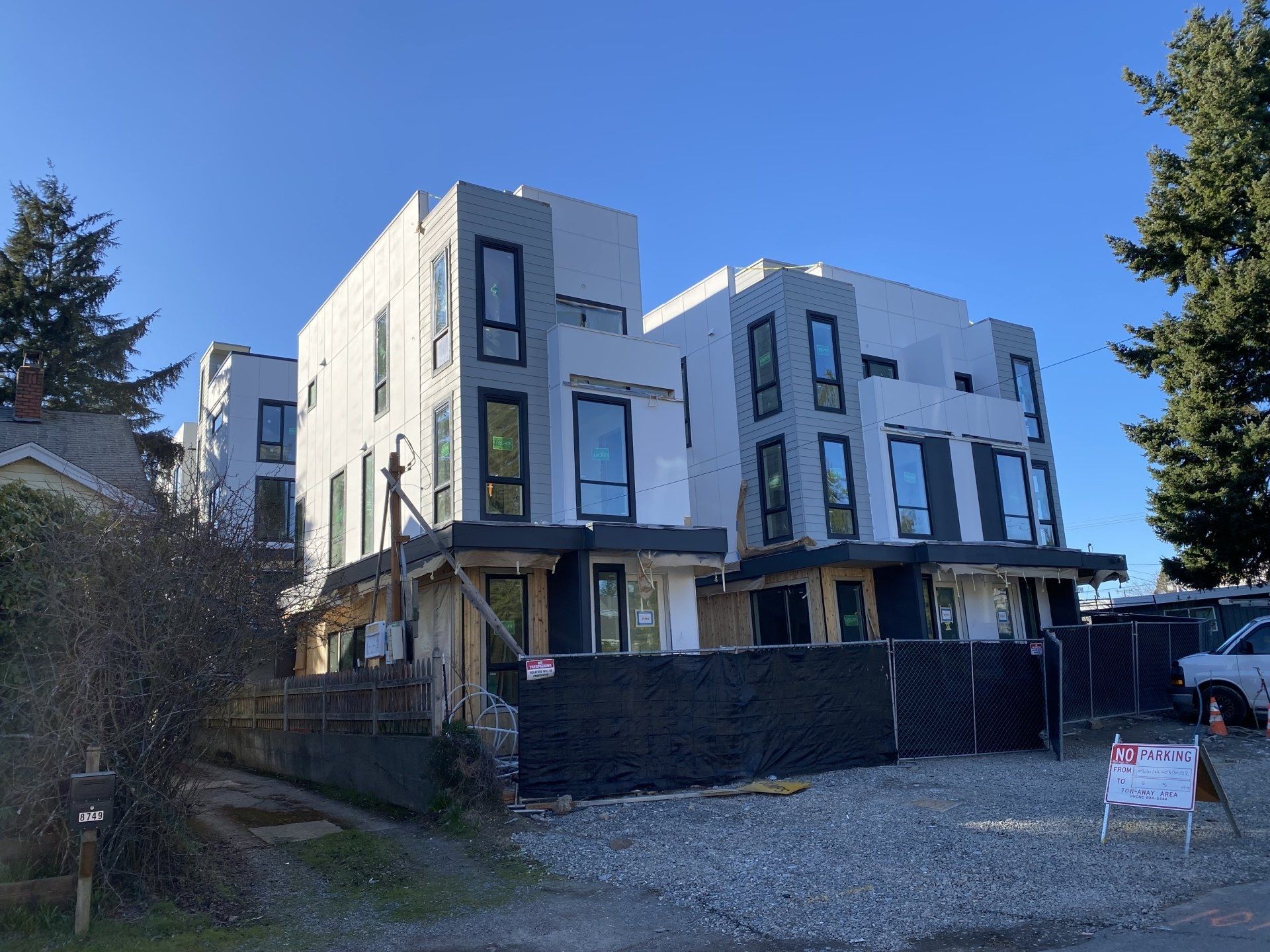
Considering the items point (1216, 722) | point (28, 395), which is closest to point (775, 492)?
point (1216, 722)

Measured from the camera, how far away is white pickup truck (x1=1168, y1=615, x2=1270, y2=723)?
1552 centimetres

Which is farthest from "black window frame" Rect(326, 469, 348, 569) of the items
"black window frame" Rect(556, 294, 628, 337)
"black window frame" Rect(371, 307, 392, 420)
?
"black window frame" Rect(556, 294, 628, 337)

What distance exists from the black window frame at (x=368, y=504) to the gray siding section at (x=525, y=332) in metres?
4.02

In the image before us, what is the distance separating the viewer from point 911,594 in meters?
20.2

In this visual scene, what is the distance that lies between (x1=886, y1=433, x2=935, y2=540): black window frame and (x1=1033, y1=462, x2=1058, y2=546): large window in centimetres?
367

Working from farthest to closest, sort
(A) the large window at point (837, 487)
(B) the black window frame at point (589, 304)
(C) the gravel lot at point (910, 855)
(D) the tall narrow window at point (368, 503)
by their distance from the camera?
(A) the large window at point (837, 487) → (D) the tall narrow window at point (368, 503) → (B) the black window frame at point (589, 304) → (C) the gravel lot at point (910, 855)

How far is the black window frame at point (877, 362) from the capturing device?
77.3 ft

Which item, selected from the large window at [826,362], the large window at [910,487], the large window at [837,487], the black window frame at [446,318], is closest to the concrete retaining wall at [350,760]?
the black window frame at [446,318]

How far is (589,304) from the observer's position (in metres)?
18.2

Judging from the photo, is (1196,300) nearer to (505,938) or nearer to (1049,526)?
(1049,526)

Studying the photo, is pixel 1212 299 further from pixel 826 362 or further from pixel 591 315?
pixel 591 315

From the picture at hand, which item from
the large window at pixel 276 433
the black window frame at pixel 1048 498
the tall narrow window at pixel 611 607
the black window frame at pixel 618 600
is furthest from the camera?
the large window at pixel 276 433

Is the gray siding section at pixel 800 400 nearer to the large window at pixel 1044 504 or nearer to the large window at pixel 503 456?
the large window at pixel 1044 504

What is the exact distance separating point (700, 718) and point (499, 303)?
8.73 metres
